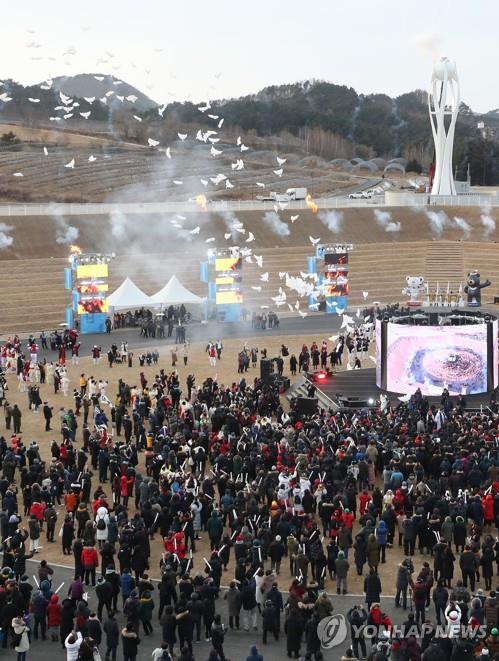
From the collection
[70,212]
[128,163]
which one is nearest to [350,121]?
[128,163]

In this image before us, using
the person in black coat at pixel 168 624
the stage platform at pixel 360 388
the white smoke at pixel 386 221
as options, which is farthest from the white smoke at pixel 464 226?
the person in black coat at pixel 168 624

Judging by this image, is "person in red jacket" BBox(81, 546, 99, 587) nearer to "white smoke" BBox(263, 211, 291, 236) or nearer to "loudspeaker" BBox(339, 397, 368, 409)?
"loudspeaker" BBox(339, 397, 368, 409)

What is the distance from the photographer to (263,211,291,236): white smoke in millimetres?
68750

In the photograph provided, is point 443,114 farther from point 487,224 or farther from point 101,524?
point 101,524

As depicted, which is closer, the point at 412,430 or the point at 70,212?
the point at 412,430

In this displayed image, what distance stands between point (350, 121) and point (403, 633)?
140 metres

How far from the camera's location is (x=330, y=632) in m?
17.1

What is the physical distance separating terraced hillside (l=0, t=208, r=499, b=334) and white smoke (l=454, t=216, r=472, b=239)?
0.90 ft

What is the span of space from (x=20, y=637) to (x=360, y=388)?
70.7ft

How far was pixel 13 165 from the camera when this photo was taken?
109000mm

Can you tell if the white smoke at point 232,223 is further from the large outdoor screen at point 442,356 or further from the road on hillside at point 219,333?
the large outdoor screen at point 442,356

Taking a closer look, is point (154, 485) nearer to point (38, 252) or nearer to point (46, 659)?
point (46, 659)

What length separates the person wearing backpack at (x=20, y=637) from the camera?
1636cm

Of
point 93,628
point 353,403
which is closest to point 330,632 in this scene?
point 93,628
